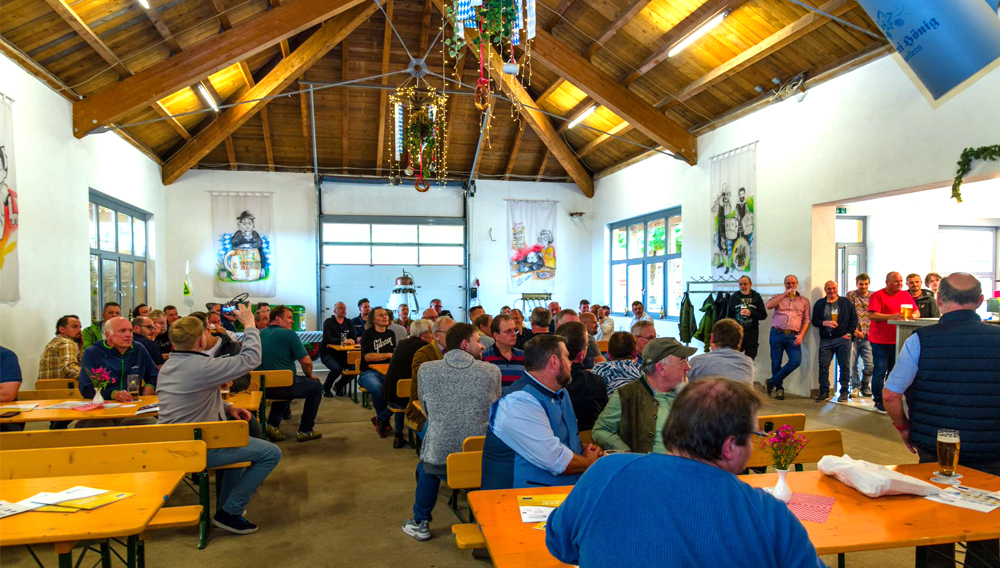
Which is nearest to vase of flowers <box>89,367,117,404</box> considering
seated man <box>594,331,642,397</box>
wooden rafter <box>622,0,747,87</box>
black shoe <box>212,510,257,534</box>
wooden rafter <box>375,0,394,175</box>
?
black shoe <box>212,510,257,534</box>

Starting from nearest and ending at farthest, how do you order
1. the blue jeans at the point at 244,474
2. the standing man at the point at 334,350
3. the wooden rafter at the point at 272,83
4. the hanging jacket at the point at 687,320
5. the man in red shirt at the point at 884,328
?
A: the blue jeans at the point at 244,474
the man in red shirt at the point at 884,328
the standing man at the point at 334,350
the wooden rafter at the point at 272,83
the hanging jacket at the point at 687,320

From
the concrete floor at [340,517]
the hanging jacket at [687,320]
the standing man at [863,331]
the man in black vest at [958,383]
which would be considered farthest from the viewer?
the hanging jacket at [687,320]

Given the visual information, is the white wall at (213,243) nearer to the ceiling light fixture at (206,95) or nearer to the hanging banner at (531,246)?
the ceiling light fixture at (206,95)

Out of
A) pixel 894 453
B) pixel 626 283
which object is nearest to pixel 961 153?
pixel 894 453

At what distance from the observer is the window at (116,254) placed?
8.73 m

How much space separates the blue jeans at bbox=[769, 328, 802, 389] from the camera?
803 centimetres

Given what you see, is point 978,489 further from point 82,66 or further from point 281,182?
point 281,182

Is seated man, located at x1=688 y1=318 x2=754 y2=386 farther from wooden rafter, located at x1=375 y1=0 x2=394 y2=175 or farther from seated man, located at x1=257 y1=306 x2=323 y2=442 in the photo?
wooden rafter, located at x1=375 y1=0 x2=394 y2=175

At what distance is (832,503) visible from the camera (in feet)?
7.17

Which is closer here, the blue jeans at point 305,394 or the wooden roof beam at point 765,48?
the blue jeans at point 305,394

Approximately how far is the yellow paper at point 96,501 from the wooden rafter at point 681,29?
25.2ft

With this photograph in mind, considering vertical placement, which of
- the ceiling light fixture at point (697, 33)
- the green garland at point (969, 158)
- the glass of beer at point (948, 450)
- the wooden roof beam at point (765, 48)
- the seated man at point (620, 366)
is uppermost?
the ceiling light fixture at point (697, 33)

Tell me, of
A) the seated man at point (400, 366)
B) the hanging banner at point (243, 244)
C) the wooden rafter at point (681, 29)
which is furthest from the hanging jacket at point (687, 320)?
the hanging banner at point (243, 244)

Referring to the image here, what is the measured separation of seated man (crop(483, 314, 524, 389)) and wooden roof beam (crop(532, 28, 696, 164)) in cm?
570
